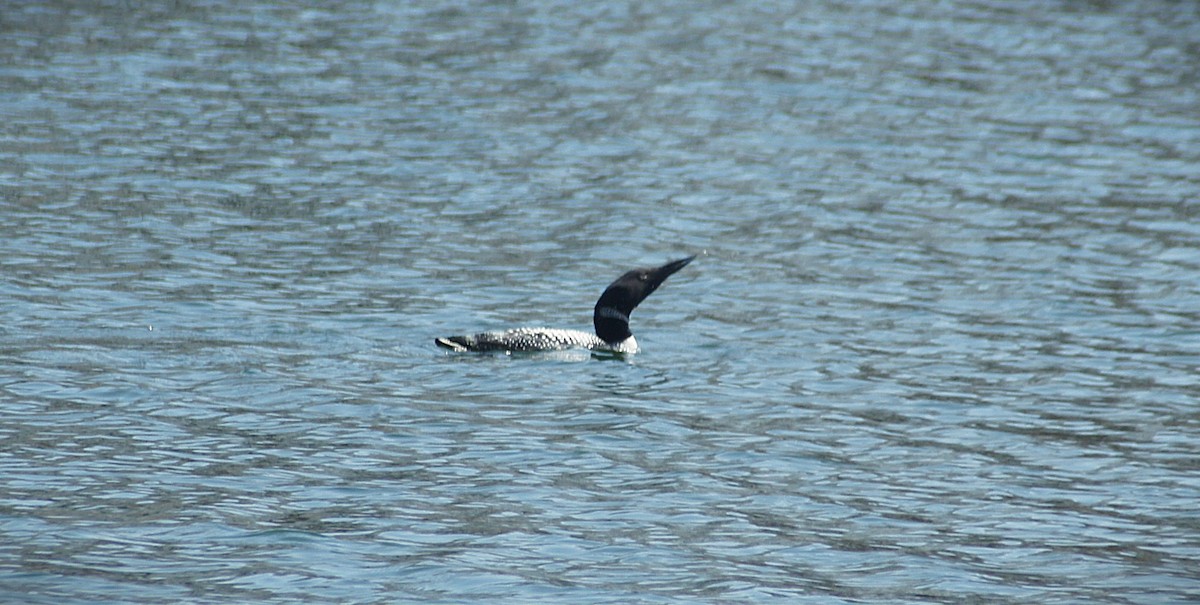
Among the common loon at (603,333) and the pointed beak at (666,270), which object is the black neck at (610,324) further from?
the pointed beak at (666,270)

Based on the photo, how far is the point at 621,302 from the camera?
14.5 m

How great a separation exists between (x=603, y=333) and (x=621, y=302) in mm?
280

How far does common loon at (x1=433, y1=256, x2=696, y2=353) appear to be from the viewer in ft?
45.4

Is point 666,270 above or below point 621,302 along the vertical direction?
above

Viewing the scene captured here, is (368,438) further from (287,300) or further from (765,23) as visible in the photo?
(765,23)

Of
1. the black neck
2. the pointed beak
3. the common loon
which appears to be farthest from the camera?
the pointed beak

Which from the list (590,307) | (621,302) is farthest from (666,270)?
(590,307)

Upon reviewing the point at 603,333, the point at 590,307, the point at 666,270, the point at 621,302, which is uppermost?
the point at 666,270

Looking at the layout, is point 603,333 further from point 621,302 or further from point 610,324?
point 621,302

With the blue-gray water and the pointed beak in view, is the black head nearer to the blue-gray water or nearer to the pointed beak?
the pointed beak

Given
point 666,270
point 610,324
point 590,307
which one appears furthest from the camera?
point 590,307

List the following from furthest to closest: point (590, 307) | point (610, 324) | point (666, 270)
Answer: point (590, 307) < point (666, 270) < point (610, 324)

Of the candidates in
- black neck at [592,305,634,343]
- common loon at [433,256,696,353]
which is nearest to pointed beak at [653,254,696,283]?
common loon at [433,256,696,353]

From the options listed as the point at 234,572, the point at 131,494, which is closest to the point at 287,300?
the point at 131,494
